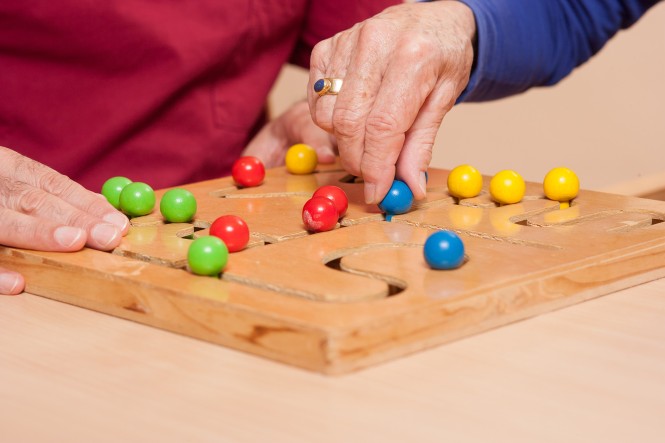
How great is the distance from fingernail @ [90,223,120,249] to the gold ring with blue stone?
35cm

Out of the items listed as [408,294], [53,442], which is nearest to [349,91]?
[408,294]

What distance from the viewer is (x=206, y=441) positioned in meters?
0.63

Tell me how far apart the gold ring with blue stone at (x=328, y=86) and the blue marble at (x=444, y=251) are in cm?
37

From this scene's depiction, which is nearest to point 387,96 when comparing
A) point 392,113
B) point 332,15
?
point 392,113

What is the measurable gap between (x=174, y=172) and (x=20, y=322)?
2.52 feet

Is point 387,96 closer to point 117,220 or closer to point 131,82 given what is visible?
point 117,220

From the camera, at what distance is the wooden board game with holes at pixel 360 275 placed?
30.2 inches

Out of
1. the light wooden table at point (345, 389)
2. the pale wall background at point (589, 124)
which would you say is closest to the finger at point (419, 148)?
the light wooden table at point (345, 389)

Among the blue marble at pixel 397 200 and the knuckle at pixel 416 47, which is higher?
the knuckle at pixel 416 47

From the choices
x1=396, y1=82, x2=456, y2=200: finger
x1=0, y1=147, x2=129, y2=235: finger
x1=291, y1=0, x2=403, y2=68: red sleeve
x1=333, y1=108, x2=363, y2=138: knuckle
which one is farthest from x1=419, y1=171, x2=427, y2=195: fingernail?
x1=291, y1=0, x2=403, y2=68: red sleeve

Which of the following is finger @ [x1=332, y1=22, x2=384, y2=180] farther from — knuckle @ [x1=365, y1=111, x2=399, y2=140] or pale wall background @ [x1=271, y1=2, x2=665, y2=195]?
pale wall background @ [x1=271, y1=2, x2=665, y2=195]

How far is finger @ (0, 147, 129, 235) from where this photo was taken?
107 centimetres

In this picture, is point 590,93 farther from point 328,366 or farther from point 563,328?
point 328,366

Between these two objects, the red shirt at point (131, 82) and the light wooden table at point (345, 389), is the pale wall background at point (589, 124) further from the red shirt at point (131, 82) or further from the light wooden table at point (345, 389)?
the light wooden table at point (345, 389)
